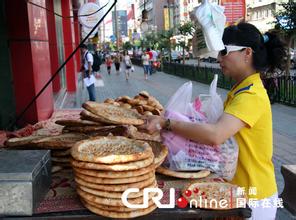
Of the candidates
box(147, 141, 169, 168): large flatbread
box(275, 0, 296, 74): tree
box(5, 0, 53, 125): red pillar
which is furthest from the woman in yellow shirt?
box(275, 0, 296, 74): tree

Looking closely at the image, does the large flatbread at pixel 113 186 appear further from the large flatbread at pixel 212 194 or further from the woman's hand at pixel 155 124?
the woman's hand at pixel 155 124

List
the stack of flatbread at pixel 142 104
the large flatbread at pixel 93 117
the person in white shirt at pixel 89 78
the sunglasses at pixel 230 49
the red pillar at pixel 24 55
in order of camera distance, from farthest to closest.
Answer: the person in white shirt at pixel 89 78 < the red pillar at pixel 24 55 < the stack of flatbread at pixel 142 104 < the large flatbread at pixel 93 117 < the sunglasses at pixel 230 49

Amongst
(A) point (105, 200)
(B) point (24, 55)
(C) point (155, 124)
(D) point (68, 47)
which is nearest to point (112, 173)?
(A) point (105, 200)

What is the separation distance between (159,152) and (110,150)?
45 centimetres

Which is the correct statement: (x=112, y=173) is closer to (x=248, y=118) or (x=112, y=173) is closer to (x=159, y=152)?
(x=159, y=152)

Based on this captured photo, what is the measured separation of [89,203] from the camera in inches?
80.7

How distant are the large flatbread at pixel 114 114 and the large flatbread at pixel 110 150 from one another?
317 millimetres

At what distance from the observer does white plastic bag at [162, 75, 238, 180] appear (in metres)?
2.47

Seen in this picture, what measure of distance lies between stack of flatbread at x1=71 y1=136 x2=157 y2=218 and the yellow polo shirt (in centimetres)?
62

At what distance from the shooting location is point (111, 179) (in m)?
1.98

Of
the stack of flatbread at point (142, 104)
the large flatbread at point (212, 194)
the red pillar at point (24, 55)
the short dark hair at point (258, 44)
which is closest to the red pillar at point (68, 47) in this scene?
the red pillar at point (24, 55)

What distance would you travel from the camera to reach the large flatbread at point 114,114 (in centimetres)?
272

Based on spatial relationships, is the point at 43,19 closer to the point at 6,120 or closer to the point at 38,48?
the point at 38,48

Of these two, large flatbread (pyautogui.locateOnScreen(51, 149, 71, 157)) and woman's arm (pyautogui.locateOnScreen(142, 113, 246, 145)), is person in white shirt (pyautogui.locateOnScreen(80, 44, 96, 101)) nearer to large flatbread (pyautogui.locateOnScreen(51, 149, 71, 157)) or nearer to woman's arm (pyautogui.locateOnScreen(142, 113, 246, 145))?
large flatbread (pyautogui.locateOnScreen(51, 149, 71, 157))
